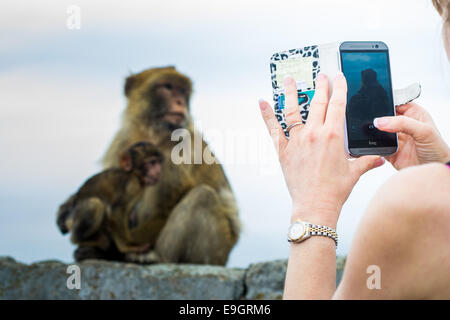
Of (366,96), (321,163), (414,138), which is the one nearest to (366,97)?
(366,96)

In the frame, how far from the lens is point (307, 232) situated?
79cm

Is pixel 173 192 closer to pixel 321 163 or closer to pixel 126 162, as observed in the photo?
pixel 126 162

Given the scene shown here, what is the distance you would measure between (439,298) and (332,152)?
0.82 feet

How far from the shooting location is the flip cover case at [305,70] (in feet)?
3.34

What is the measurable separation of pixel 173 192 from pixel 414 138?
3.38 m

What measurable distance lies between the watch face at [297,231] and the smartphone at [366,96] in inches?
10.7

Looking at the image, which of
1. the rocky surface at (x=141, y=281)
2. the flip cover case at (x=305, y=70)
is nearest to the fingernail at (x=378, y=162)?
the flip cover case at (x=305, y=70)

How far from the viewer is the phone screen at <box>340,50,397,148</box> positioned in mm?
1019

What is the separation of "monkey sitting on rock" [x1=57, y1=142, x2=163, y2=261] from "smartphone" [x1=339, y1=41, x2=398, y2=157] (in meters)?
2.88

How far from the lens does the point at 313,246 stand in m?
0.78

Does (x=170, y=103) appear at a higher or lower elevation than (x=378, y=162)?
higher

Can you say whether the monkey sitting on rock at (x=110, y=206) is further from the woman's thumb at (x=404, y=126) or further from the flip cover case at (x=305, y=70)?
the woman's thumb at (x=404, y=126)
